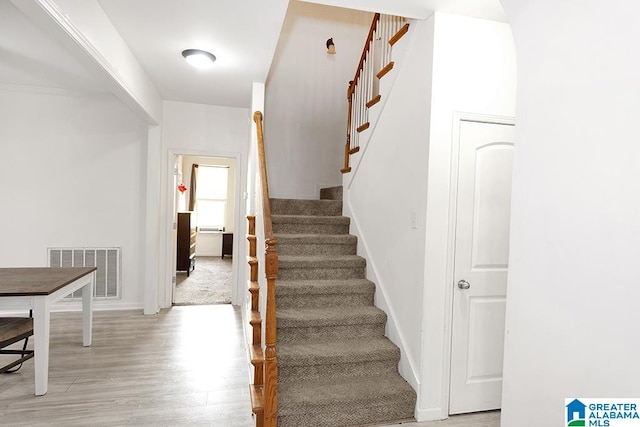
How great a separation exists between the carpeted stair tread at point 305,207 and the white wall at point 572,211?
2.92m

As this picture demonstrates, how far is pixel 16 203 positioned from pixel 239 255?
9.12ft

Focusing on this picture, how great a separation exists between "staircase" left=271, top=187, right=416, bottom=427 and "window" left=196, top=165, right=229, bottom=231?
6177mm

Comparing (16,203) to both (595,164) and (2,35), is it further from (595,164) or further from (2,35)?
(595,164)

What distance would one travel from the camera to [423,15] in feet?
7.67

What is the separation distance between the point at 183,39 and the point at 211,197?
266 inches

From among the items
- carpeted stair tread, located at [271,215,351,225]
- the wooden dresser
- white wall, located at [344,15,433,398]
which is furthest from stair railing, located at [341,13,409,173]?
the wooden dresser

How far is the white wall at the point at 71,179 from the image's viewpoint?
421 cm

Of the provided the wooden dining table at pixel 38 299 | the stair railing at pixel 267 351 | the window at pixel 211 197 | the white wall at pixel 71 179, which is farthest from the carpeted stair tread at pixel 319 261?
the window at pixel 211 197

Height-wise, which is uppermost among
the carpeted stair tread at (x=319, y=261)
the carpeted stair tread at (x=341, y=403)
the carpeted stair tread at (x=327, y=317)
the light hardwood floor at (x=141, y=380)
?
the carpeted stair tread at (x=319, y=261)

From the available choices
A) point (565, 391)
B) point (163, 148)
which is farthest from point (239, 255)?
point (565, 391)

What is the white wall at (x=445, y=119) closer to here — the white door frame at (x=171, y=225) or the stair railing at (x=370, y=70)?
the stair railing at (x=370, y=70)

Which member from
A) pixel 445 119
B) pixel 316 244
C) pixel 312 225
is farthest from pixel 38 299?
pixel 445 119

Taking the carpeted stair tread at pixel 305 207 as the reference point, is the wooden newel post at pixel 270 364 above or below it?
below

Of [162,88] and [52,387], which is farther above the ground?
[162,88]
